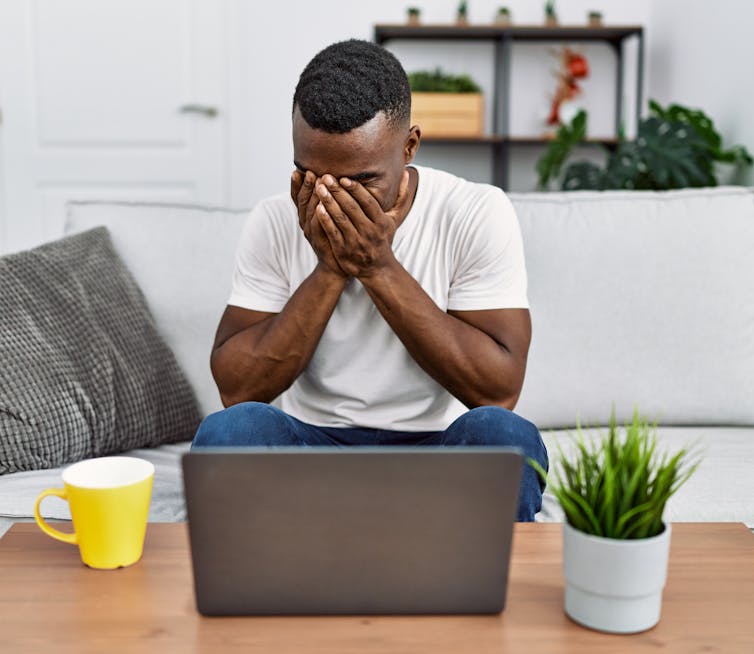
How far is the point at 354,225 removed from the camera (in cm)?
121

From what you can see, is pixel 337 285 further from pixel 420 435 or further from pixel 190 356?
pixel 190 356

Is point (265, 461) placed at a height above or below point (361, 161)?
below

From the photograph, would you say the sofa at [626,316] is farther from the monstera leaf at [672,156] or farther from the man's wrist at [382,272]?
the monstera leaf at [672,156]

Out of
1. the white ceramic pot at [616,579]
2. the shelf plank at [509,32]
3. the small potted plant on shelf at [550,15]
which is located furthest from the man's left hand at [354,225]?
the small potted plant on shelf at [550,15]

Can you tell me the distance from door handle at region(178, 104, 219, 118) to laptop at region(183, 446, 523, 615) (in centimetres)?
306

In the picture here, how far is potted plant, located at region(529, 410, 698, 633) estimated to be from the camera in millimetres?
685

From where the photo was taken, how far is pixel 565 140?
124 inches

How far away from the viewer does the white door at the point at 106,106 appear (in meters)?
3.47

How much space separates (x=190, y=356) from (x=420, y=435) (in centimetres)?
57

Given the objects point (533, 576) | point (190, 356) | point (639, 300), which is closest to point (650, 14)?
point (639, 300)

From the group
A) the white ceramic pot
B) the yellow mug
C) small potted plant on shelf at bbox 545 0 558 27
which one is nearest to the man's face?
the yellow mug

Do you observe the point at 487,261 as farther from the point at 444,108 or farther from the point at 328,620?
the point at 444,108

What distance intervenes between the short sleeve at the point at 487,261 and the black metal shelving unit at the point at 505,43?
2.19 meters

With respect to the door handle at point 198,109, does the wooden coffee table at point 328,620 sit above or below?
below
